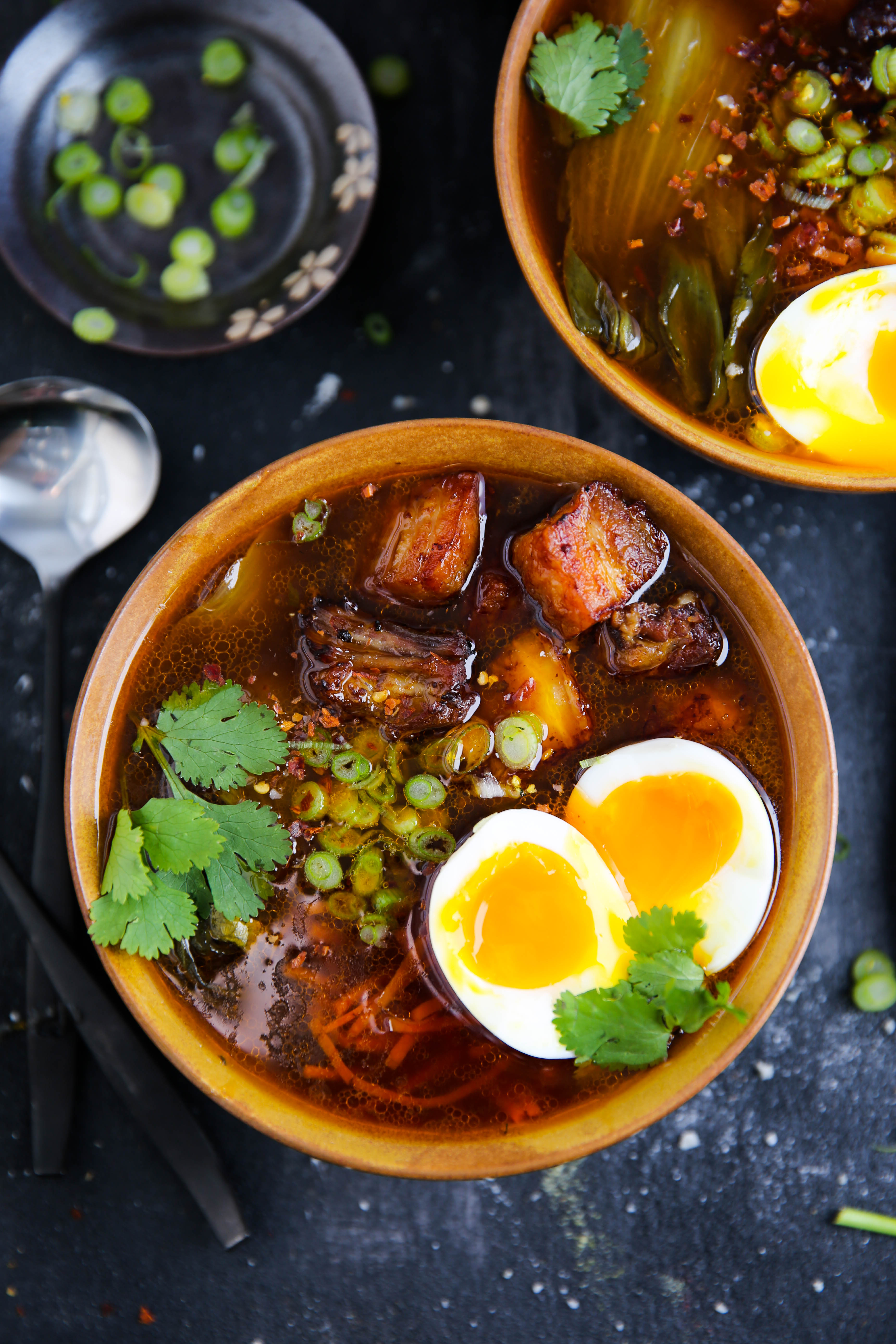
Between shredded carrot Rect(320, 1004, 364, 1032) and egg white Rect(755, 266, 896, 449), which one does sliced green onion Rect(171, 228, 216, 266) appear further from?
shredded carrot Rect(320, 1004, 364, 1032)

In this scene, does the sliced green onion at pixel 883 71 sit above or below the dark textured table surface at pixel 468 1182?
above

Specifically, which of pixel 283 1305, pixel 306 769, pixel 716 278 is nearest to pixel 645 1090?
pixel 306 769

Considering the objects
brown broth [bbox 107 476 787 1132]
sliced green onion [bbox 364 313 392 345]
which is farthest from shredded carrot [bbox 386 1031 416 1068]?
sliced green onion [bbox 364 313 392 345]

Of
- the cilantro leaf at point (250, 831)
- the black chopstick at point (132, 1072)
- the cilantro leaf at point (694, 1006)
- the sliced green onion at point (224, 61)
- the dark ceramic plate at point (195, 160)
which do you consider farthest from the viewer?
the sliced green onion at point (224, 61)

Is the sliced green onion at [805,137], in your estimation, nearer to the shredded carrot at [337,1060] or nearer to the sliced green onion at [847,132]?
the sliced green onion at [847,132]

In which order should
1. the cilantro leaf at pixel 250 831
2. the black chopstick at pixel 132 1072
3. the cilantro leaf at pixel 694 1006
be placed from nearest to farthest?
1. the cilantro leaf at pixel 694 1006
2. the cilantro leaf at pixel 250 831
3. the black chopstick at pixel 132 1072

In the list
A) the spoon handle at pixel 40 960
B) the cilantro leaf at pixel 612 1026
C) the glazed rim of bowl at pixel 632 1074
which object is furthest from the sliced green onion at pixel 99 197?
the cilantro leaf at pixel 612 1026

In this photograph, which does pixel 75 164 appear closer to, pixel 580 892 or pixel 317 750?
pixel 317 750

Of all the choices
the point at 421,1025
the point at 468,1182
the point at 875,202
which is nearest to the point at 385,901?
the point at 421,1025
